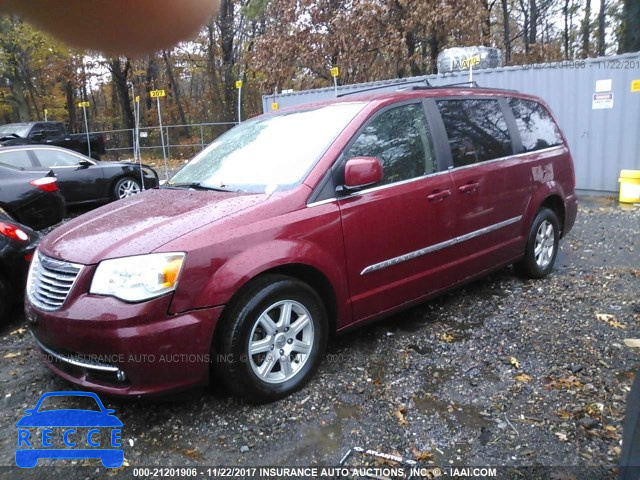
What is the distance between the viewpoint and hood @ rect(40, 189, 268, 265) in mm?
2820

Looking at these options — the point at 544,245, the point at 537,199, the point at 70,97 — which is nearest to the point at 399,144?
the point at 537,199

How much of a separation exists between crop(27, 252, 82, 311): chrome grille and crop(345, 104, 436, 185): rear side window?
1.82 m

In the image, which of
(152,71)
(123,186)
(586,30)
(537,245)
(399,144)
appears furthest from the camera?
(586,30)

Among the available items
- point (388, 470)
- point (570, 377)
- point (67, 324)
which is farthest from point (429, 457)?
point (67, 324)

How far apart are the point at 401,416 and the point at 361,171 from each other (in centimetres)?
147

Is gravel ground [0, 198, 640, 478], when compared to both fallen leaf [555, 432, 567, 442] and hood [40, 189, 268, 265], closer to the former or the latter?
fallen leaf [555, 432, 567, 442]

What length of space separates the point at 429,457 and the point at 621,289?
3136mm

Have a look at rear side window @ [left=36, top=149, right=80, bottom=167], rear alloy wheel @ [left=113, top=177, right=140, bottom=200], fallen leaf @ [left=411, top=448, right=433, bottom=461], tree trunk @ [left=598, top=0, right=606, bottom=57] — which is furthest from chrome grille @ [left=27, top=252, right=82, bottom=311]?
rear alloy wheel @ [left=113, top=177, right=140, bottom=200]

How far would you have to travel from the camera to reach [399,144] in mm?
3846

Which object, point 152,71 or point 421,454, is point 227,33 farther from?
point 421,454

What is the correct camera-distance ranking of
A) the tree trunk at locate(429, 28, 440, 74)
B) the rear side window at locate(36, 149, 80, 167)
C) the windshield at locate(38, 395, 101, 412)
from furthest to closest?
the tree trunk at locate(429, 28, 440, 74), the rear side window at locate(36, 149, 80, 167), the windshield at locate(38, 395, 101, 412)

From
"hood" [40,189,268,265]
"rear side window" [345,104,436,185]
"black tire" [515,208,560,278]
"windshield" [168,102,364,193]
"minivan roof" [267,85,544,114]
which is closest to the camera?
Answer: "hood" [40,189,268,265]

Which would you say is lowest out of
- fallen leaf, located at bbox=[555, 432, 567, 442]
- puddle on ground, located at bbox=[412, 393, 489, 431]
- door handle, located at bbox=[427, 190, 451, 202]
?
puddle on ground, located at bbox=[412, 393, 489, 431]

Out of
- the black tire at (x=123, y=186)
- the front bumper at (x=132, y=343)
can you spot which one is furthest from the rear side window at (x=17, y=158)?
the front bumper at (x=132, y=343)
